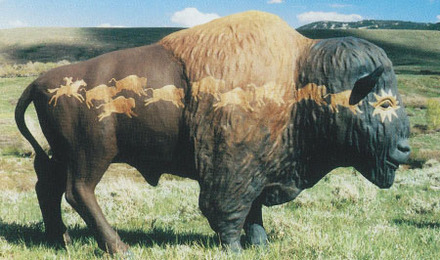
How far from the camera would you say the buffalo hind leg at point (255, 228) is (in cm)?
418

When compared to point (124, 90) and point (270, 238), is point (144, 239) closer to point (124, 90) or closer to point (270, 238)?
point (270, 238)

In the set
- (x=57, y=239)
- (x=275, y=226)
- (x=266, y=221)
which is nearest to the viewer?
(x=57, y=239)

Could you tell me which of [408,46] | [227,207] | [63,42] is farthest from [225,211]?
[408,46]

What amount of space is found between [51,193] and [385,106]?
10.2 ft

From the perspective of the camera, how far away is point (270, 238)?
14.5 ft

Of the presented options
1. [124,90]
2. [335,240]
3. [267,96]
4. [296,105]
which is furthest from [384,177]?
[124,90]

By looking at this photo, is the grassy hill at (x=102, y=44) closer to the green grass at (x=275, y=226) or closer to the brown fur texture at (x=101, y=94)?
the green grass at (x=275, y=226)

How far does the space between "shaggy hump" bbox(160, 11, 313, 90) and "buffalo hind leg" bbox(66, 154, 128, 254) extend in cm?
112

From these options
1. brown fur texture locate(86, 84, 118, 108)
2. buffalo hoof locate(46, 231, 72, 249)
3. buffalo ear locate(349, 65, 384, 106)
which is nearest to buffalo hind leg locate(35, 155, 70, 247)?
buffalo hoof locate(46, 231, 72, 249)

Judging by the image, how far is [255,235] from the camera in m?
4.20

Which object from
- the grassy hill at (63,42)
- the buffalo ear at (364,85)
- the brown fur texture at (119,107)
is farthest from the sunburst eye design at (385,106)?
the grassy hill at (63,42)

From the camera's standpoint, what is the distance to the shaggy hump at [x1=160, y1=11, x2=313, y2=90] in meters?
3.48

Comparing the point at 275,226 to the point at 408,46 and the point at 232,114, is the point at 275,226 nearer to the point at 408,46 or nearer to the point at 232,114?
the point at 232,114

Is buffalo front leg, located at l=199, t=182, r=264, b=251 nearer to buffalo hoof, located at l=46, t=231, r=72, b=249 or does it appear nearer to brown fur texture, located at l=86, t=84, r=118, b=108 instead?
brown fur texture, located at l=86, t=84, r=118, b=108
